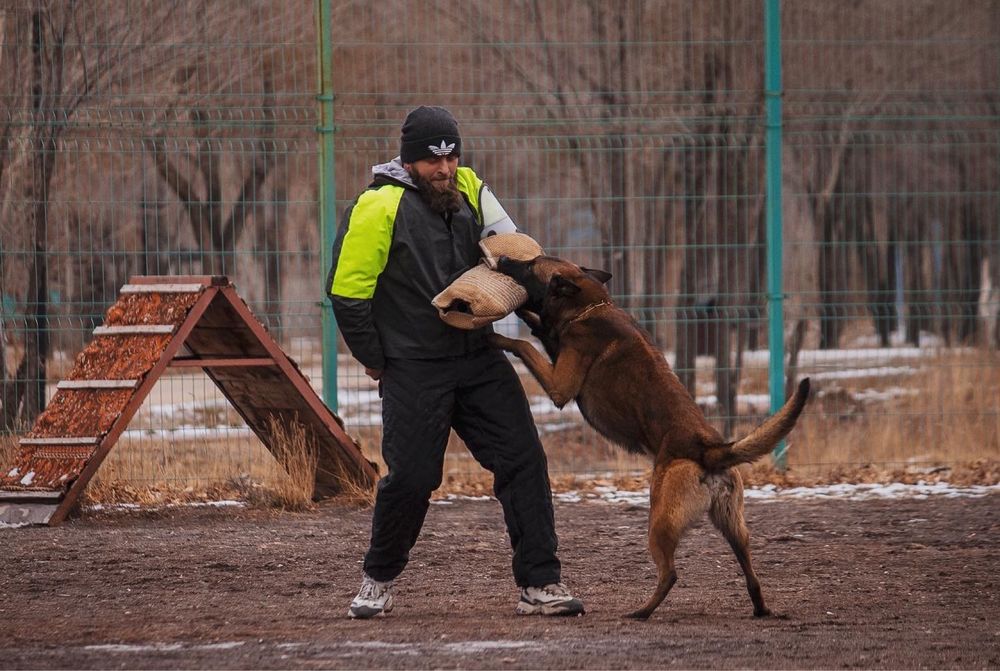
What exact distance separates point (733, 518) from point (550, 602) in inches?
31.3

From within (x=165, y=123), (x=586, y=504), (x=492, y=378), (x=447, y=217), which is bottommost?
(x=586, y=504)

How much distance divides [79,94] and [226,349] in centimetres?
265

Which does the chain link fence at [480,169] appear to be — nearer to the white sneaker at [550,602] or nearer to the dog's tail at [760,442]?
the white sneaker at [550,602]

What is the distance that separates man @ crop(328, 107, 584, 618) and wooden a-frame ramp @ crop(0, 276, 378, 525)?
2662 millimetres

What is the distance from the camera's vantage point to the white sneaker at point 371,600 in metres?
5.45

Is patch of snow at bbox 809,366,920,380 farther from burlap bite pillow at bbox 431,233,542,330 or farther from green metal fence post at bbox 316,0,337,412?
burlap bite pillow at bbox 431,233,542,330

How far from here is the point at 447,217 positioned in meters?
5.51

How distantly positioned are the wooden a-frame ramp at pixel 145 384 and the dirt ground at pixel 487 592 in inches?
11.4

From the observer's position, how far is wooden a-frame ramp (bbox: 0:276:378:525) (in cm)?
783

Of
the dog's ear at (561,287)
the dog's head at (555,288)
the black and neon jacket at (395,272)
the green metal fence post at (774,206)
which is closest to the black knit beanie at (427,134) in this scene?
the black and neon jacket at (395,272)

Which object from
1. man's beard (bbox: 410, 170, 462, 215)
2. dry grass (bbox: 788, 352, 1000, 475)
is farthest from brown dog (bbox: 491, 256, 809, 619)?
dry grass (bbox: 788, 352, 1000, 475)

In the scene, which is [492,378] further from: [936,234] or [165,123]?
[936,234]

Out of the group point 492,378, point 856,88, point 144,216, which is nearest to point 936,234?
point 856,88

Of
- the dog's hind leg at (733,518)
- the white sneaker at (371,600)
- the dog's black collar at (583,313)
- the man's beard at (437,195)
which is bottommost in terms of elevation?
the white sneaker at (371,600)
